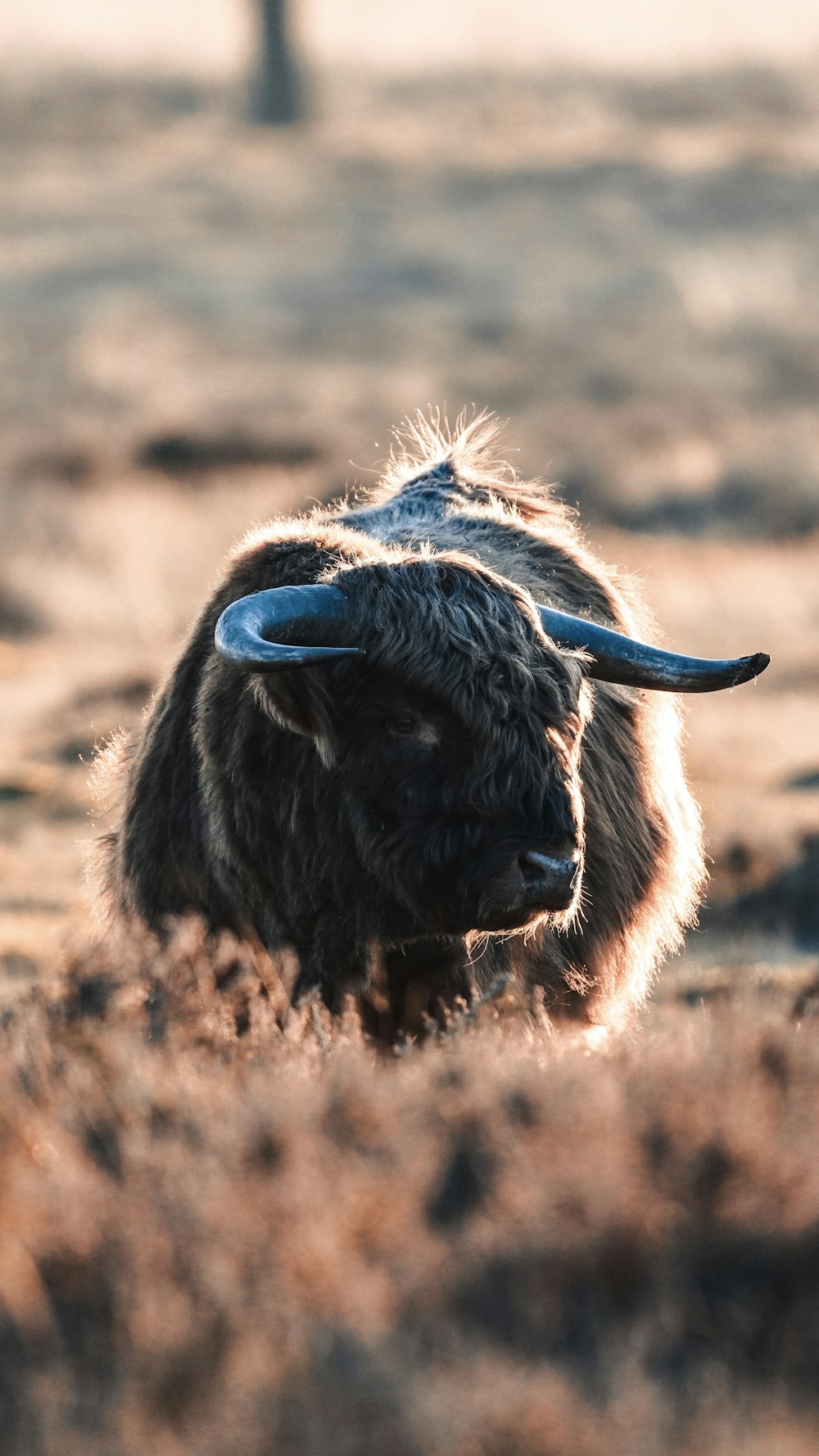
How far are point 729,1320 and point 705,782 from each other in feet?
32.1

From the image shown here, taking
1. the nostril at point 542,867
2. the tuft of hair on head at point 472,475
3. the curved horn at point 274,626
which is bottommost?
the nostril at point 542,867

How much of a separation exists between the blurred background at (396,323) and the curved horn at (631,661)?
11.8ft

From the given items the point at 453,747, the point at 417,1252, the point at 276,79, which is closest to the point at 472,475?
the point at 453,747

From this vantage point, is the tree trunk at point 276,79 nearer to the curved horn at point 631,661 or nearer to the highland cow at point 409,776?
the highland cow at point 409,776

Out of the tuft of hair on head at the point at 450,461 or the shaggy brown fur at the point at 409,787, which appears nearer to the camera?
the shaggy brown fur at the point at 409,787

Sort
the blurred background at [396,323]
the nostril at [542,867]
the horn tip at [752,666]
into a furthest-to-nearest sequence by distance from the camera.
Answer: the blurred background at [396,323]
the horn tip at [752,666]
the nostril at [542,867]

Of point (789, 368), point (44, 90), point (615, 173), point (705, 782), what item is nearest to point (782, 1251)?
point (705, 782)

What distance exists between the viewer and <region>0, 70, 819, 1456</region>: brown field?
9.32 ft

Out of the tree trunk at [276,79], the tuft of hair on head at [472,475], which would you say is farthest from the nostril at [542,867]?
the tree trunk at [276,79]

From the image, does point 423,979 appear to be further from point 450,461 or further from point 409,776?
point 450,461

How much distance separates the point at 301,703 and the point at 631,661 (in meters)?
1.09

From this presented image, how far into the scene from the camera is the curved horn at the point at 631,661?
5.42 m

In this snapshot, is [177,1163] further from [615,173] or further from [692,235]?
[615,173]

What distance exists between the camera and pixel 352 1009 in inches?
181
